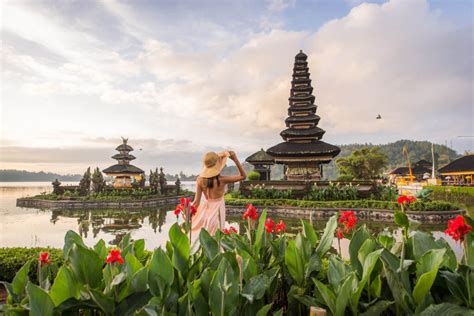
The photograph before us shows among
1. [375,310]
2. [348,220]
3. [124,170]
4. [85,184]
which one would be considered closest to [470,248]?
[375,310]

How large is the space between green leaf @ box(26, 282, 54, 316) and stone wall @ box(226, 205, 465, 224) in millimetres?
11332

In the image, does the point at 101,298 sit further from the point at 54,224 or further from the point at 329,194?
the point at 329,194

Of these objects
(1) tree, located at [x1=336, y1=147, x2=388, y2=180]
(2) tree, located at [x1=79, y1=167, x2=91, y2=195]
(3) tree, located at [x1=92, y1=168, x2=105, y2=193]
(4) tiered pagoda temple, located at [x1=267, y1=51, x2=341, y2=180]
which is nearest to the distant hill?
(1) tree, located at [x1=336, y1=147, x2=388, y2=180]

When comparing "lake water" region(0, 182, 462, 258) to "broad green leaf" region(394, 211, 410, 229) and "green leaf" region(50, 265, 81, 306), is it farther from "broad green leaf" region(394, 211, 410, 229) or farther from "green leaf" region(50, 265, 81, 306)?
"green leaf" region(50, 265, 81, 306)

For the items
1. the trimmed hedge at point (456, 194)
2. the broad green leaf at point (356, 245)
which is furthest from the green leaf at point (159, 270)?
the trimmed hedge at point (456, 194)

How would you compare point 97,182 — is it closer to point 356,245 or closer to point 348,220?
point 348,220

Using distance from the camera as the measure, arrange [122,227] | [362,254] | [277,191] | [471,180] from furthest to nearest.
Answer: [471,180], [277,191], [122,227], [362,254]

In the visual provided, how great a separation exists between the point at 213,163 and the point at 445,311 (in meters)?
3.27

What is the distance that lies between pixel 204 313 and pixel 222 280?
0.60 ft

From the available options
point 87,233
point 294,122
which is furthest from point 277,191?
Answer: point 87,233

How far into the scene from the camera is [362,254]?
1612 mm

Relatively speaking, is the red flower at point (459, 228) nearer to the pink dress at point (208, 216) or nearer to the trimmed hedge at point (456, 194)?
the pink dress at point (208, 216)

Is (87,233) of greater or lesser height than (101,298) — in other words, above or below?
below

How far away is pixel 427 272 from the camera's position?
1.29m
